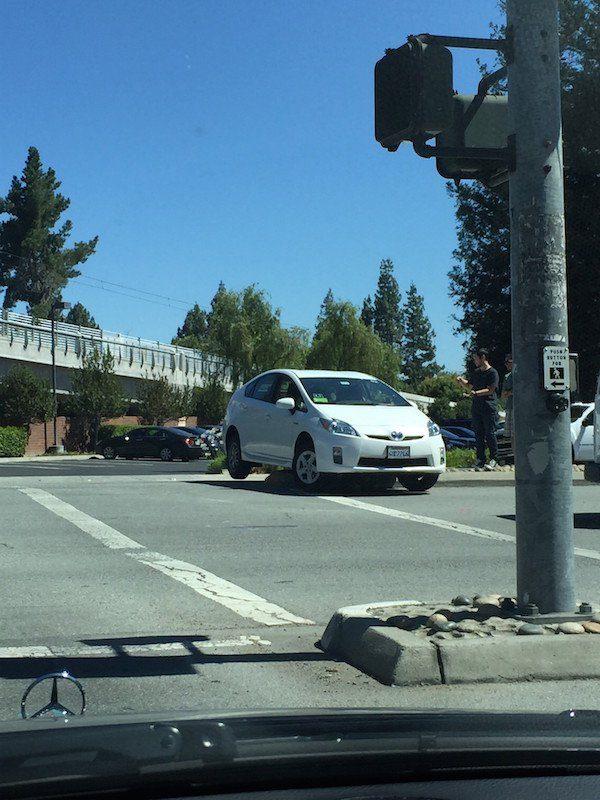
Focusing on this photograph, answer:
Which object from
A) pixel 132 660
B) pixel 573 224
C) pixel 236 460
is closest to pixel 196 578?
pixel 132 660

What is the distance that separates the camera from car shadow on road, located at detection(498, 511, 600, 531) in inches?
448

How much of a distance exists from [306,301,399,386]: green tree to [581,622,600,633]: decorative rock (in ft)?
176

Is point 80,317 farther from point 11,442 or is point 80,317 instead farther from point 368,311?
point 11,442

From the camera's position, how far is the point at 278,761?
182 cm

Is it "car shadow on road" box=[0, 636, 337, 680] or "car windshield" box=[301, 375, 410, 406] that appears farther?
"car windshield" box=[301, 375, 410, 406]

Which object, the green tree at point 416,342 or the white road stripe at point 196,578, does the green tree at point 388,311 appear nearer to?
the green tree at point 416,342

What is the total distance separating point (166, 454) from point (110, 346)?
79.4 feet

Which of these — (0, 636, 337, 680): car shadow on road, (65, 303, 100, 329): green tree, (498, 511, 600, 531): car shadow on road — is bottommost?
(0, 636, 337, 680): car shadow on road

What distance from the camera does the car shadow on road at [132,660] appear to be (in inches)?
204

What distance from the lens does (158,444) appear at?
46.1m

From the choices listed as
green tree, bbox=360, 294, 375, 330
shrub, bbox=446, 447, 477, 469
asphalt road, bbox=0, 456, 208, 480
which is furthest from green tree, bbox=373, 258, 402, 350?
shrub, bbox=446, 447, 477, 469

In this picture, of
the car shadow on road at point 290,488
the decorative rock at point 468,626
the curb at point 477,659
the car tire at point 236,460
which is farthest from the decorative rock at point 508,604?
the car tire at point 236,460

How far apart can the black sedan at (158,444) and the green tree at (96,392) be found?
43.5ft

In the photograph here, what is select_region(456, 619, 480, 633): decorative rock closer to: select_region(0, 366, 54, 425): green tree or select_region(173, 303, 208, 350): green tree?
select_region(0, 366, 54, 425): green tree
